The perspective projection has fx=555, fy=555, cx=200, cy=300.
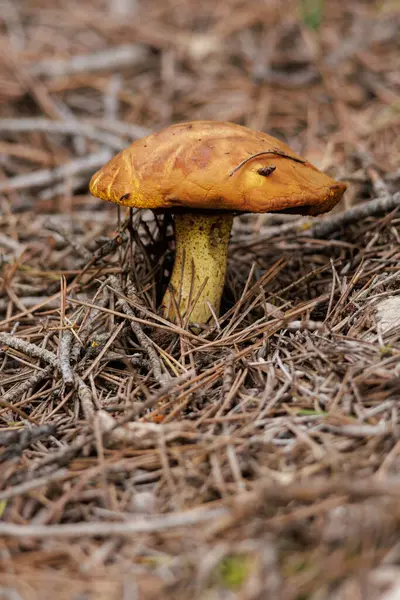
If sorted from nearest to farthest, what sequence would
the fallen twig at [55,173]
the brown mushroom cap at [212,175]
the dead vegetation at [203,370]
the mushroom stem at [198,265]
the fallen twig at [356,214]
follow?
1. the dead vegetation at [203,370]
2. the brown mushroom cap at [212,175]
3. the mushroom stem at [198,265]
4. the fallen twig at [356,214]
5. the fallen twig at [55,173]

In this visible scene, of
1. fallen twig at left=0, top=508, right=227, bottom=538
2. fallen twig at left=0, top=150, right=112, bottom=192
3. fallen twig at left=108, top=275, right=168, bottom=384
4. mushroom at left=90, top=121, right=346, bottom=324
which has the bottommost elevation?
fallen twig at left=0, top=508, right=227, bottom=538

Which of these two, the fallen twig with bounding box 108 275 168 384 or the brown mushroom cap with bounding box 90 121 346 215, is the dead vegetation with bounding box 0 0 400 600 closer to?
the fallen twig with bounding box 108 275 168 384

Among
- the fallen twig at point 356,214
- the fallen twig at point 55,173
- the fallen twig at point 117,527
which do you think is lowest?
the fallen twig at point 117,527

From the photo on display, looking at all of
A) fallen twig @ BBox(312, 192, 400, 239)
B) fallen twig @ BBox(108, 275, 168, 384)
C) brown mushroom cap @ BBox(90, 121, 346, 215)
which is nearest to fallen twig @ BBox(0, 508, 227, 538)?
fallen twig @ BBox(108, 275, 168, 384)

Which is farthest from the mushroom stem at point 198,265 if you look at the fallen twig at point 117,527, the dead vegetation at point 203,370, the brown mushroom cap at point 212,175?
the fallen twig at point 117,527

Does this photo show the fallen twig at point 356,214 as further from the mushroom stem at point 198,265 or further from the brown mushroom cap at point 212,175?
the mushroom stem at point 198,265

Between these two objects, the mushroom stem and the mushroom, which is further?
the mushroom stem

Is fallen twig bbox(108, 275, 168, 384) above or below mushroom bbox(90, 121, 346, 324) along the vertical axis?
below
